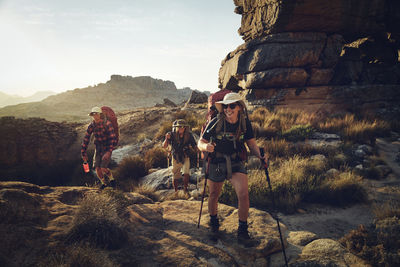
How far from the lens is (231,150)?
3.27 meters

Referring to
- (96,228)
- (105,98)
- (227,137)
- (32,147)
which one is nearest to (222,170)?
(227,137)

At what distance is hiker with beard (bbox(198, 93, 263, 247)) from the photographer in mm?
3156

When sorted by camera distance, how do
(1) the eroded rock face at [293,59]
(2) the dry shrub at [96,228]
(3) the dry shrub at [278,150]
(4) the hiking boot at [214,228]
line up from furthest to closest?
1. (1) the eroded rock face at [293,59]
2. (3) the dry shrub at [278,150]
3. (4) the hiking boot at [214,228]
4. (2) the dry shrub at [96,228]

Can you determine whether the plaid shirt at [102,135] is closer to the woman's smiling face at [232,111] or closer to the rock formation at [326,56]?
the woman's smiling face at [232,111]

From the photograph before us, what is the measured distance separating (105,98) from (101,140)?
56144 mm

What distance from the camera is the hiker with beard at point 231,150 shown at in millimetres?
3156

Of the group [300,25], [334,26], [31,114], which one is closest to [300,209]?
[300,25]

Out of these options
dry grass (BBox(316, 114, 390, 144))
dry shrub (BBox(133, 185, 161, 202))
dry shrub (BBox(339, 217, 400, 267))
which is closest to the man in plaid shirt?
dry shrub (BBox(133, 185, 161, 202))

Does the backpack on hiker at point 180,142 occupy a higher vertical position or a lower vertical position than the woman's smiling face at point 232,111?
lower

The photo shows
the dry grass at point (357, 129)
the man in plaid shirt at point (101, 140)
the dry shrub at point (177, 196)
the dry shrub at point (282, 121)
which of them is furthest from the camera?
the dry shrub at point (282, 121)

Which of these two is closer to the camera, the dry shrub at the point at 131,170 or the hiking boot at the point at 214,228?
the hiking boot at the point at 214,228

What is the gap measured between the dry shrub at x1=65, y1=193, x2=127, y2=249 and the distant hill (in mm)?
42068

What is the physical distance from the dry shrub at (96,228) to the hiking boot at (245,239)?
1811 millimetres

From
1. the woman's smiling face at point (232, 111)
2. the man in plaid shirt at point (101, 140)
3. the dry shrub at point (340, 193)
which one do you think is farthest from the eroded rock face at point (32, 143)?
the dry shrub at point (340, 193)
